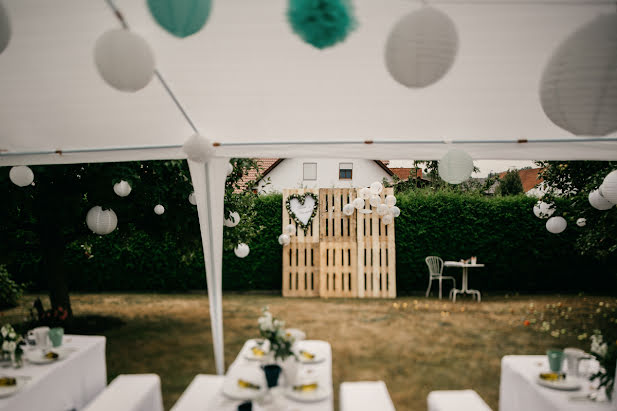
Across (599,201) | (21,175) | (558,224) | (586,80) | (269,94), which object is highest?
(269,94)

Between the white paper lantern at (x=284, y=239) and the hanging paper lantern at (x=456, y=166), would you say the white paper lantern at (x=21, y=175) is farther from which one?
the white paper lantern at (x=284, y=239)

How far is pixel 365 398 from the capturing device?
255 cm

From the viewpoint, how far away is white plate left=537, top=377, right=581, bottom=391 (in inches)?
92.4

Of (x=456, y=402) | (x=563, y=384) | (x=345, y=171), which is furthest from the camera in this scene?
(x=345, y=171)

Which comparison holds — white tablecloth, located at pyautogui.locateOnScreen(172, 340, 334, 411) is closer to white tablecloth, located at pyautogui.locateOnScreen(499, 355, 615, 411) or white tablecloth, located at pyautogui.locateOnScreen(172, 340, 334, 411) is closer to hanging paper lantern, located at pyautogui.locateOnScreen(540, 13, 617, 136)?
white tablecloth, located at pyautogui.locateOnScreen(499, 355, 615, 411)

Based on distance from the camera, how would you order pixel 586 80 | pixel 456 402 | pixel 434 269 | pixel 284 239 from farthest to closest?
pixel 434 269 → pixel 284 239 → pixel 456 402 → pixel 586 80

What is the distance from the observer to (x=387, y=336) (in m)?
5.52

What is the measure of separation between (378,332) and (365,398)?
3.26 metres

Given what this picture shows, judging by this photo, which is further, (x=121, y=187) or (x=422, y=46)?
(x=121, y=187)

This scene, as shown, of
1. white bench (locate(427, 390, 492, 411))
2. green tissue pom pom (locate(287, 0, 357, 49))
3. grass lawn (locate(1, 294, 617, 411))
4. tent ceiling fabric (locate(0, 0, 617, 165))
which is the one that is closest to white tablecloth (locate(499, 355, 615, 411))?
white bench (locate(427, 390, 492, 411))

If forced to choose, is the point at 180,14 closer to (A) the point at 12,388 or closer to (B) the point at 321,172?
(A) the point at 12,388

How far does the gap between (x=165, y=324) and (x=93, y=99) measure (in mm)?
4153

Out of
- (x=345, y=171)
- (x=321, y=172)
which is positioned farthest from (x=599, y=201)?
(x=345, y=171)

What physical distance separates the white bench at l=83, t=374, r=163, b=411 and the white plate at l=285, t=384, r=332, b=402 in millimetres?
963
